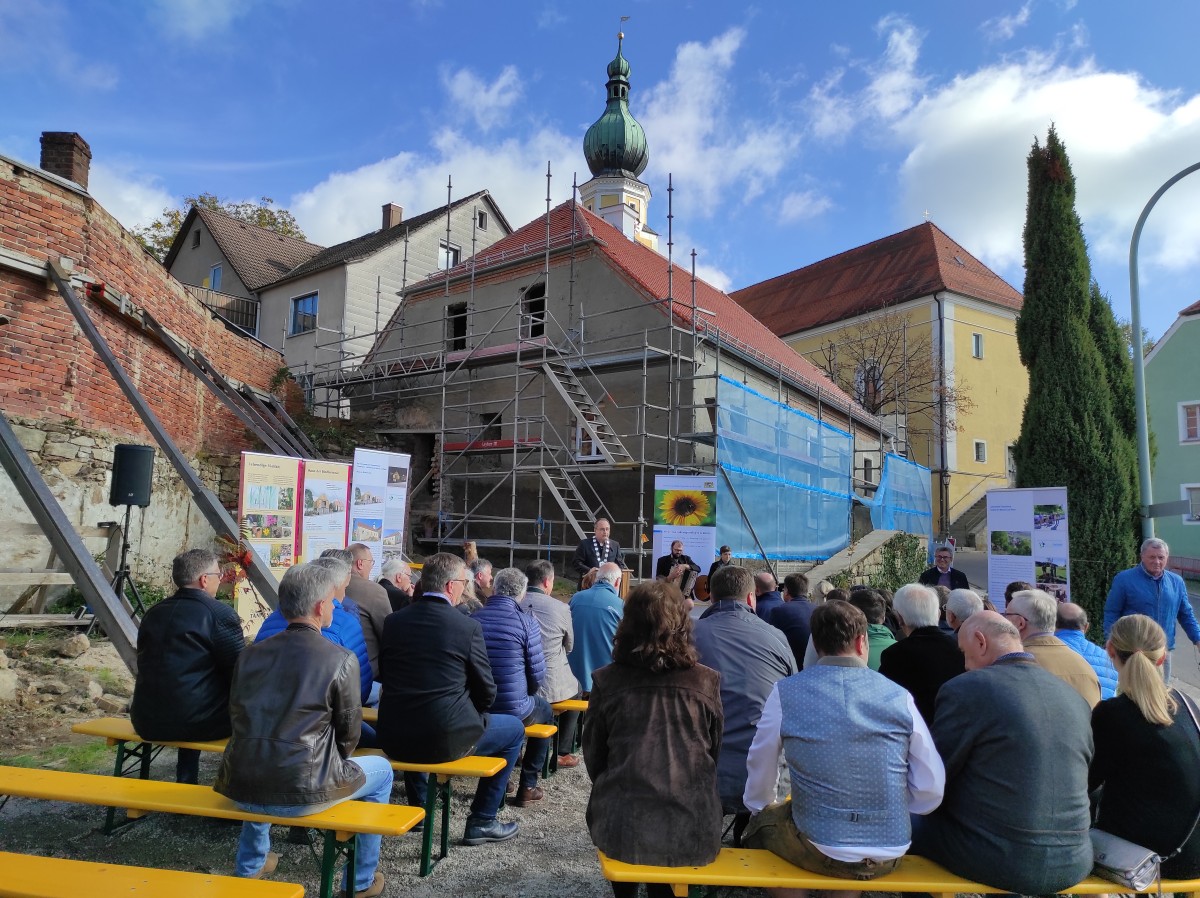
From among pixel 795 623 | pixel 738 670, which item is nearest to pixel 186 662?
pixel 738 670

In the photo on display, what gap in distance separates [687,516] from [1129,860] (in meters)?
8.75

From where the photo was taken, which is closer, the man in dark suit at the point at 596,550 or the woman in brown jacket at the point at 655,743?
the woman in brown jacket at the point at 655,743

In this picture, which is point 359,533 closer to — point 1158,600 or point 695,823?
point 695,823

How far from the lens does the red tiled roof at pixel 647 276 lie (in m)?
15.8

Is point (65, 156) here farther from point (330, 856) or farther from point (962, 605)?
point (962, 605)

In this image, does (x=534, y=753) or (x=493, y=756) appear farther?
(x=534, y=753)

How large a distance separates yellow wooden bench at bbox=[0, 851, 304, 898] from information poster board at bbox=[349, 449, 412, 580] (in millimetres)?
6495

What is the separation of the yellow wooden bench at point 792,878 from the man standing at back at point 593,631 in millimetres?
2774

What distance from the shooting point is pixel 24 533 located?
7676 millimetres

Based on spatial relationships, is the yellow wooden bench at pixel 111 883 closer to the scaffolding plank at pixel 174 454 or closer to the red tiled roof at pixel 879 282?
the scaffolding plank at pixel 174 454

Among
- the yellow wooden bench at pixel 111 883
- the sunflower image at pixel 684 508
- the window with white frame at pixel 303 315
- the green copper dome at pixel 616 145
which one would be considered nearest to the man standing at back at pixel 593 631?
the yellow wooden bench at pixel 111 883

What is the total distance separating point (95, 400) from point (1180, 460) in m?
27.8

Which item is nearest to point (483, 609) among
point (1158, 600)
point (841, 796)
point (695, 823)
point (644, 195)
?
point (695, 823)

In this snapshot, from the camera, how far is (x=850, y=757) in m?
2.73
